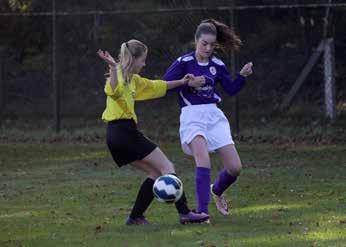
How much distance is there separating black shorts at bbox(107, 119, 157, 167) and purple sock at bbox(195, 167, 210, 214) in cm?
46

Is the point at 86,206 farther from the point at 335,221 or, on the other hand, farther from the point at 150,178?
the point at 335,221

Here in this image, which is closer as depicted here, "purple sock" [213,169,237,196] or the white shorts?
the white shorts

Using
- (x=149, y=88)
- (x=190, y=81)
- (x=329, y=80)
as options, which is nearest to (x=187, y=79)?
(x=190, y=81)

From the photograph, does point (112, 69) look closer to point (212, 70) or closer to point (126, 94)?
point (126, 94)

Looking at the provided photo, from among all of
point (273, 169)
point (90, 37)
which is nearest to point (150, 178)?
point (273, 169)

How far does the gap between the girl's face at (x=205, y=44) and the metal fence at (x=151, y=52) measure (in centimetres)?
709

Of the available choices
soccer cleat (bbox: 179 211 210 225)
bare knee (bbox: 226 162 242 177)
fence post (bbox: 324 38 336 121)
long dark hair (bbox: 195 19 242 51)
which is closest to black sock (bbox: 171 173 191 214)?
soccer cleat (bbox: 179 211 210 225)

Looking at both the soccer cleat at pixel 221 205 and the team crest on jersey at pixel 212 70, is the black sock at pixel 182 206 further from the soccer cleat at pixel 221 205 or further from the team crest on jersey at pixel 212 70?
the team crest on jersey at pixel 212 70

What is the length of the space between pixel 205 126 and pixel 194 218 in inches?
32.3

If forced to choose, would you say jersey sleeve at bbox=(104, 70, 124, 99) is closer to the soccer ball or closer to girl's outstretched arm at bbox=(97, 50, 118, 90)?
girl's outstretched arm at bbox=(97, 50, 118, 90)

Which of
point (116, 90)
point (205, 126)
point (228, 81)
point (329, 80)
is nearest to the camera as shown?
point (116, 90)

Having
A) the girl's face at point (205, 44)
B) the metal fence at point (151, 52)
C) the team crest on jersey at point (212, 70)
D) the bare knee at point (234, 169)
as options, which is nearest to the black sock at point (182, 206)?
the bare knee at point (234, 169)

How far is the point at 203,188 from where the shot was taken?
8195 mm

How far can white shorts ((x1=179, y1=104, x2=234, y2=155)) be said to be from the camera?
8.36m
